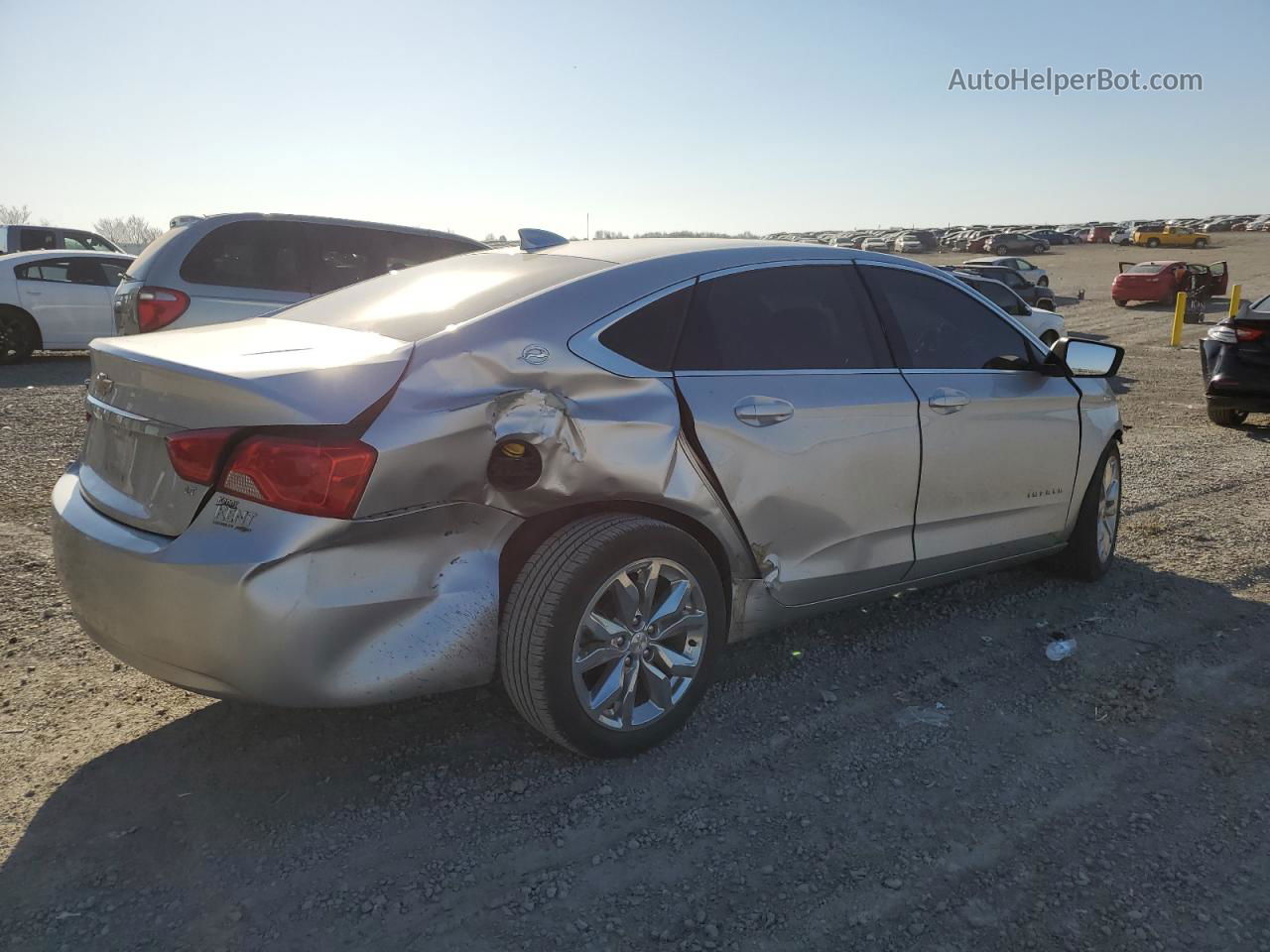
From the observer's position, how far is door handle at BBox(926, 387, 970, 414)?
3.89 m

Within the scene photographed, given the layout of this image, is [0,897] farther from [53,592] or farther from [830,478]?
[830,478]

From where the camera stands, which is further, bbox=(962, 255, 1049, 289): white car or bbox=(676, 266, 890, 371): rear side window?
bbox=(962, 255, 1049, 289): white car

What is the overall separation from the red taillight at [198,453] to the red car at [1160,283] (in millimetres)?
29514

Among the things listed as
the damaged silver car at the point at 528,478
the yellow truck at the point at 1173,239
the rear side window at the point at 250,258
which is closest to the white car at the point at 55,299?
the rear side window at the point at 250,258

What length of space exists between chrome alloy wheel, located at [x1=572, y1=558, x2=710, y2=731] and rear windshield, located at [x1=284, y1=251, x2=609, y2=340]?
0.95 meters

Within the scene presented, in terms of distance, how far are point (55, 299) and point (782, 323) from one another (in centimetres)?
1252

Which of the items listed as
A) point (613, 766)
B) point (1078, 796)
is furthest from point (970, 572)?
point (613, 766)

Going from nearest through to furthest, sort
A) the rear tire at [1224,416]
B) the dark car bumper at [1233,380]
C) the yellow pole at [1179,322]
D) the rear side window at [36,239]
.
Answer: the dark car bumper at [1233,380] < the rear tire at [1224,416] < the yellow pole at [1179,322] < the rear side window at [36,239]

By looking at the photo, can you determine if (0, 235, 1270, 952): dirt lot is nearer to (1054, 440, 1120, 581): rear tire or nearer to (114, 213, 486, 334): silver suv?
(1054, 440, 1120, 581): rear tire

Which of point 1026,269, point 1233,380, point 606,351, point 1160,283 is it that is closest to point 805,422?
point 606,351

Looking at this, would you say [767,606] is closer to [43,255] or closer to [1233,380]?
[1233,380]

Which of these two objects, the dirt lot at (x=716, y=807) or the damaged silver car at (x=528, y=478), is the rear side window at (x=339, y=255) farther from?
the damaged silver car at (x=528, y=478)

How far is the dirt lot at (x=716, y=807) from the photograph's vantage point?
2414 mm

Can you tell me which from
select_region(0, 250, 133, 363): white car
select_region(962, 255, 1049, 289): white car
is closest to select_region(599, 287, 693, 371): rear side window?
select_region(0, 250, 133, 363): white car
